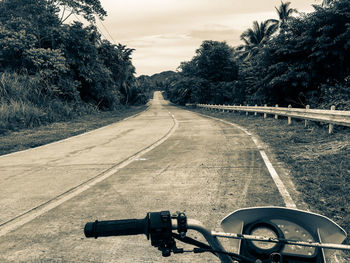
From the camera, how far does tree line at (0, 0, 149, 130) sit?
22.3 metres

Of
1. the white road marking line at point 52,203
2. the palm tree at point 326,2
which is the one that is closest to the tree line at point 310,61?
the palm tree at point 326,2

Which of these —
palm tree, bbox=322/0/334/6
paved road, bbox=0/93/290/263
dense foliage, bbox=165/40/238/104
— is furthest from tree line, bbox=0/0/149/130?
dense foliage, bbox=165/40/238/104

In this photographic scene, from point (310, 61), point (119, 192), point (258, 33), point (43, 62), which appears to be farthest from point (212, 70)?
point (119, 192)

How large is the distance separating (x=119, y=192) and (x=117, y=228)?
15.1 ft

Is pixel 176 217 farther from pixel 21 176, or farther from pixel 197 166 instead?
pixel 21 176

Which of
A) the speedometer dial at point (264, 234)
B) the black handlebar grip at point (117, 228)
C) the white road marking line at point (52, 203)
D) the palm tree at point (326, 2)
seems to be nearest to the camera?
the black handlebar grip at point (117, 228)

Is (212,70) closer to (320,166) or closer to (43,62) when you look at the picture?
(43,62)

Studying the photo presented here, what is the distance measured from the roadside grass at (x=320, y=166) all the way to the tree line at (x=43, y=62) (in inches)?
579

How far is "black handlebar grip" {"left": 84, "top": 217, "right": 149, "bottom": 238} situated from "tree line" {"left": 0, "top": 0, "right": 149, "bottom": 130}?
737 inches

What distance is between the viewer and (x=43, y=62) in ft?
83.2

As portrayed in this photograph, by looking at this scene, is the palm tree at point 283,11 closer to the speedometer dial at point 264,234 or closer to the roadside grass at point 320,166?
the roadside grass at point 320,166

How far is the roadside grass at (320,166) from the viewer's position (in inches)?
193

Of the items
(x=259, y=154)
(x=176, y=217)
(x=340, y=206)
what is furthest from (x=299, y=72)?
(x=176, y=217)

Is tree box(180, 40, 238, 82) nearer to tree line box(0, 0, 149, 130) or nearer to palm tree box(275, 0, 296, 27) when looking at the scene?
palm tree box(275, 0, 296, 27)
